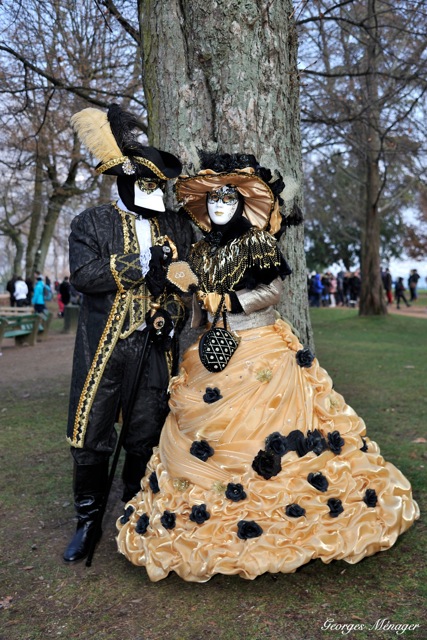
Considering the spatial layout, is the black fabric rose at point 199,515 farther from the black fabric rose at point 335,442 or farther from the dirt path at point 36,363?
the dirt path at point 36,363

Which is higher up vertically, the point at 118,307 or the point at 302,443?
the point at 118,307

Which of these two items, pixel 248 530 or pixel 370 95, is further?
pixel 370 95

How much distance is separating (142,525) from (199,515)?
1.28 feet

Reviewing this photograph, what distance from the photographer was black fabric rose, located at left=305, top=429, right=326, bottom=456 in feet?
10.4

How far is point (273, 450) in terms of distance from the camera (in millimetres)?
3105

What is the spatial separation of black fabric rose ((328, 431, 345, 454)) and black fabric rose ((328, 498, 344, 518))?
0.89ft

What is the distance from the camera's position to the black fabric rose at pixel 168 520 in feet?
10.3

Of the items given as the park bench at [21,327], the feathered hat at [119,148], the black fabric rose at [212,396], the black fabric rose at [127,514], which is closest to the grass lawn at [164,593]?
the black fabric rose at [127,514]

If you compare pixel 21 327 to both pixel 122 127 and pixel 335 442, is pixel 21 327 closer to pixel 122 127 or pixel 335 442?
pixel 122 127

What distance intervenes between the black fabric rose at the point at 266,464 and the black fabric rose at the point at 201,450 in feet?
0.79

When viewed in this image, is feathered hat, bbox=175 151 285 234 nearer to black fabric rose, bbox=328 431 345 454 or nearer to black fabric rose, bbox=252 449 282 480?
black fabric rose, bbox=328 431 345 454

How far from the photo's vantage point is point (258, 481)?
10.1 feet

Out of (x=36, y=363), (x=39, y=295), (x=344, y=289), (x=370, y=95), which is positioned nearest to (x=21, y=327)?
(x=36, y=363)

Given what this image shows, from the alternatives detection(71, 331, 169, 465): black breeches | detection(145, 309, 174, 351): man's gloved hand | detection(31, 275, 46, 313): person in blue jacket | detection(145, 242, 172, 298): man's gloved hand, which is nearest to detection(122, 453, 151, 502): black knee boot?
detection(71, 331, 169, 465): black breeches
